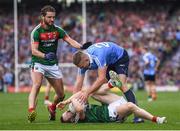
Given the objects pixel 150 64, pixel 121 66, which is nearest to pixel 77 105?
pixel 121 66

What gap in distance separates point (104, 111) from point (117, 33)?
1222 inches

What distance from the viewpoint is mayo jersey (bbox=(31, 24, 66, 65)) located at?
16.5m

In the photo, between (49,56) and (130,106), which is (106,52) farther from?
(49,56)

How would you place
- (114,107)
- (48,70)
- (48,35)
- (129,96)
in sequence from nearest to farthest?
(114,107) < (129,96) < (48,35) < (48,70)

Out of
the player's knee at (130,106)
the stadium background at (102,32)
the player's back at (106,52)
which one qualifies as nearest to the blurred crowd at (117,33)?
the stadium background at (102,32)

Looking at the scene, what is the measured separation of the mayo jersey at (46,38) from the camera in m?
16.5

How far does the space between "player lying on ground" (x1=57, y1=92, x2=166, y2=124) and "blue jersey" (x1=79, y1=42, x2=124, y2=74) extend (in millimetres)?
758

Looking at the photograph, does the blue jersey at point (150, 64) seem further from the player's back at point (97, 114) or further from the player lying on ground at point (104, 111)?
the player's back at point (97, 114)

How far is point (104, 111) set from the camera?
14656mm

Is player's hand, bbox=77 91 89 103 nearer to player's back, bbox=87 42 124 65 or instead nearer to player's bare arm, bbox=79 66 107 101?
player's bare arm, bbox=79 66 107 101

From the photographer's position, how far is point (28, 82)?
1724 inches

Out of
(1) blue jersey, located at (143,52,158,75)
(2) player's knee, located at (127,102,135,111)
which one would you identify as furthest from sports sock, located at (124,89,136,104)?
(1) blue jersey, located at (143,52,158,75)

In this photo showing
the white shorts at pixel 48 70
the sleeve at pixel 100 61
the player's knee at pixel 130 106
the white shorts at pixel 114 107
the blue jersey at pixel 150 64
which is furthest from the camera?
the blue jersey at pixel 150 64

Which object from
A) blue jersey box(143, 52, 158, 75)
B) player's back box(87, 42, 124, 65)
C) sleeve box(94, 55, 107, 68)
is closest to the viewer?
sleeve box(94, 55, 107, 68)
